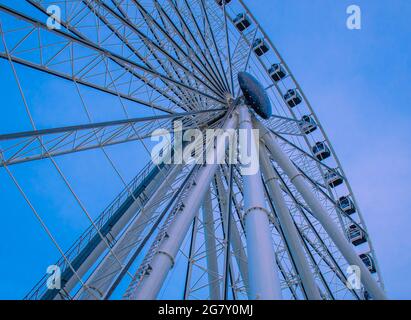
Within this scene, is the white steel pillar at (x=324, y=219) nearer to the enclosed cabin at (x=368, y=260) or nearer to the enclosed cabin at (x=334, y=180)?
the enclosed cabin at (x=334, y=180)

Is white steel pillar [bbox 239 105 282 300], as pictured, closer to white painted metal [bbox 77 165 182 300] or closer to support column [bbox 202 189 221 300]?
white painted metal [bbox 77 165 182 300]

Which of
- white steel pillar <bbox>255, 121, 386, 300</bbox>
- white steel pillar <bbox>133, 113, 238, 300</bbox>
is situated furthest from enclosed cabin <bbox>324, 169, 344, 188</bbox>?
white steel pillar <bbox>133, 113, 238, 300</bbox>

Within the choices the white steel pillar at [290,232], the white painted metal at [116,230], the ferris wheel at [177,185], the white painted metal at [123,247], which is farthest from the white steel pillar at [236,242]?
the white painted metal at [116,230]

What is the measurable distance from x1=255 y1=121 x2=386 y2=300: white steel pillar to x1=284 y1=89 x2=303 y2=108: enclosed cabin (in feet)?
31.9

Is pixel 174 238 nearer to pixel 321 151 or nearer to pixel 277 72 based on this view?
pixel 321 151

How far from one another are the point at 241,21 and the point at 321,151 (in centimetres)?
791

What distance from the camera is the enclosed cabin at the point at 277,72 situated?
885 inches

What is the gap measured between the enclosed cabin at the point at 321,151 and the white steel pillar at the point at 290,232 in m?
10.2

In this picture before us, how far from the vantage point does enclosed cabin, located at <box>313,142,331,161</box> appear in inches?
886

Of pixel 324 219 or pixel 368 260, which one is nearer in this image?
pixel 324 219

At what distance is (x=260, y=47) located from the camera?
2266 centimetres
